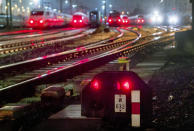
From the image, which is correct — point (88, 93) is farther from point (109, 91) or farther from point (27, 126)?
point (27, 126)

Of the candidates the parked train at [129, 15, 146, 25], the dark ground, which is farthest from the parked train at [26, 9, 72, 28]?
the dark ground

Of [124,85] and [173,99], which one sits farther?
[173,99]

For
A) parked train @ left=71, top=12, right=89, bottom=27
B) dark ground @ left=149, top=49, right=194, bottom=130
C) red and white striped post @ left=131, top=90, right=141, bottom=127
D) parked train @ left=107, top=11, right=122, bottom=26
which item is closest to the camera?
red and white striped post @ left=131, top=90, right=141, bottom=127

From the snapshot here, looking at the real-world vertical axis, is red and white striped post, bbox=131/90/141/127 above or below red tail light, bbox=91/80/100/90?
below

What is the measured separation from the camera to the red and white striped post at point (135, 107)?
17.5ft

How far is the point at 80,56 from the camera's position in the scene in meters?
17.5

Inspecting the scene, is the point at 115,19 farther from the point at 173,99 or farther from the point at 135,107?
the point at 135,107

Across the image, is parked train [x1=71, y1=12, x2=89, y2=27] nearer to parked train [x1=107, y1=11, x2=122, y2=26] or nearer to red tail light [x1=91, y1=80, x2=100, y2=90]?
parked train [x1=107, y1=11, x2=122, y2=26]

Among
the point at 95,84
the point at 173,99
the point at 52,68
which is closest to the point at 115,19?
the point at 52,68

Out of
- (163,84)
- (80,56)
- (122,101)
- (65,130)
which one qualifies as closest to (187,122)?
(122,101)

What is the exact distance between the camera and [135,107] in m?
5.36

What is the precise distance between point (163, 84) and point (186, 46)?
8.55m

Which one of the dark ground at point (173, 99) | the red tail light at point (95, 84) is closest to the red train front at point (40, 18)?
the dark ground at point (173, 99)

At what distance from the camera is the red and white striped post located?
5.34m
